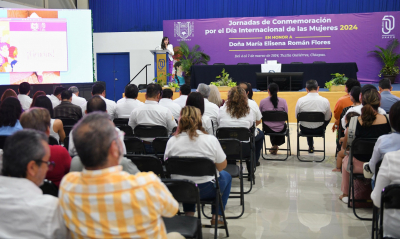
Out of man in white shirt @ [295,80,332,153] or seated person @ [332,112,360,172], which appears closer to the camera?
seated person @ [332,112,360,172]

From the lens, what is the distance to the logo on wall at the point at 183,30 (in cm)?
1241

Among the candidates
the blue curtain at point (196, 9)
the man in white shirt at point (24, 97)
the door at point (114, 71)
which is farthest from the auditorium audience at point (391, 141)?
the door at point (114, 71)

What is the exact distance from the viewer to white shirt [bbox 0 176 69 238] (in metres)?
1.32

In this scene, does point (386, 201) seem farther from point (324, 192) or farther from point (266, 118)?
point (266, 118)

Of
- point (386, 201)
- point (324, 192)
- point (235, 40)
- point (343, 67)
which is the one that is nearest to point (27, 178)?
point (386, 201)

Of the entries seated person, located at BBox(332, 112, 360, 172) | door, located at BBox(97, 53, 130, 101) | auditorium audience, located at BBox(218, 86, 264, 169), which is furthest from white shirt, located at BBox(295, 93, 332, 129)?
door, located at BBox(97, 53, 130, 101)

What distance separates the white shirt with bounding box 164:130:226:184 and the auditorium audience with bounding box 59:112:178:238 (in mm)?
1171

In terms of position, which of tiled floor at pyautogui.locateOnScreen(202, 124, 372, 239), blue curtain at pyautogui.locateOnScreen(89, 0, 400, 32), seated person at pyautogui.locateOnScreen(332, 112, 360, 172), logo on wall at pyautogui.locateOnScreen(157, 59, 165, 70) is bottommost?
tiled floor at pyautogui.locateOnScreen(202, 124, 372, 239)

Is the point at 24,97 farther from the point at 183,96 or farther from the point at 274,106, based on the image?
the point at 274,106

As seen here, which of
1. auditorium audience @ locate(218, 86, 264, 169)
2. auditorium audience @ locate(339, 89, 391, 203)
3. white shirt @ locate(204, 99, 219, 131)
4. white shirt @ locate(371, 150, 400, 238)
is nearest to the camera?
white shirt @ locate(371, 150, 400, 238)

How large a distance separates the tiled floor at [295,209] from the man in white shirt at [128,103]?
1.70m

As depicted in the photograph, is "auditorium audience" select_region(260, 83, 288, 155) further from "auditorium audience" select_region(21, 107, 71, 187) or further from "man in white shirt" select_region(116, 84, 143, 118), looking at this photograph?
"auditorium audience" select_region(21, 107, 71, 187)

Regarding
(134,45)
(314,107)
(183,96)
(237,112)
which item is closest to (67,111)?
(183,96)

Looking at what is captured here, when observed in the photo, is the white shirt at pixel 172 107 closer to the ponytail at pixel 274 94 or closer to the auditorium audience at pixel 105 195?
the ponytail at pixel 274 94
